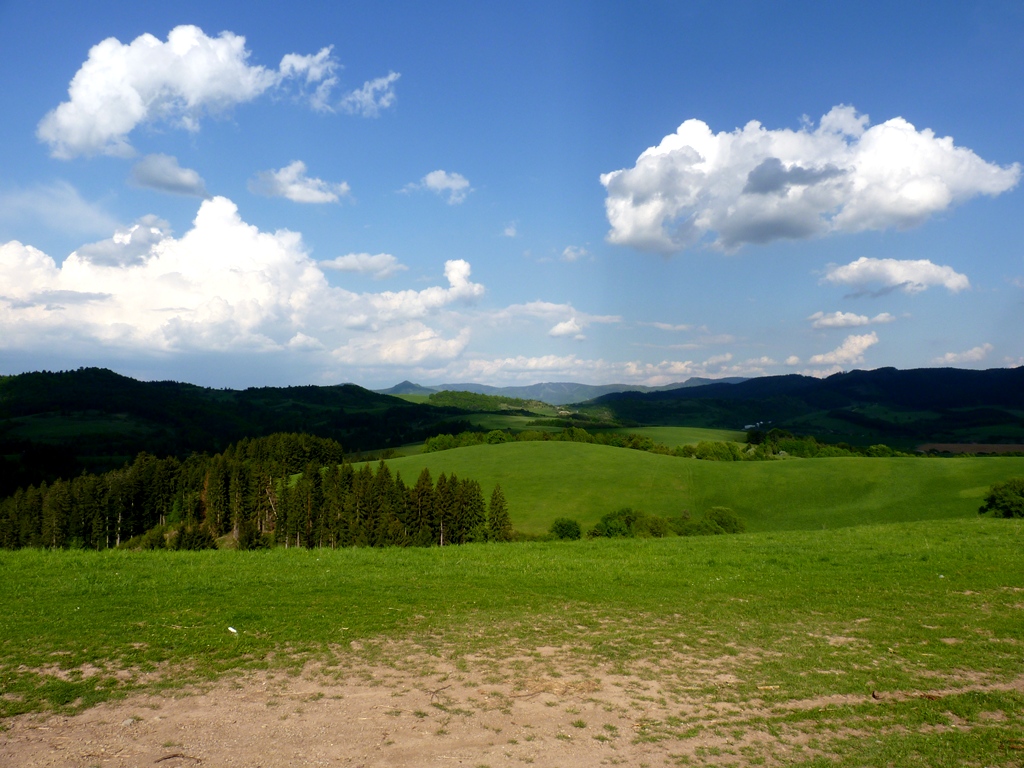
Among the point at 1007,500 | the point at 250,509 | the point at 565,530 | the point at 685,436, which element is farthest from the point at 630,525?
the point at 685,436

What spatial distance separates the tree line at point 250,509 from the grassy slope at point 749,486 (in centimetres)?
1021

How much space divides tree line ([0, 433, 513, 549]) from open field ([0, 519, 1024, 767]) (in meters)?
47.4

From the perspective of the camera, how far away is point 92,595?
14.9m

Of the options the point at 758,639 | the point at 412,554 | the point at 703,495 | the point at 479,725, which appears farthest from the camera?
the point at 703,495

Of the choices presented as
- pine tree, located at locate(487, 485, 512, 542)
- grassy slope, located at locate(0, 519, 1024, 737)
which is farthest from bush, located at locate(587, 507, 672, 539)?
grassy slope, located at locate(0, 519, 1024, 737)

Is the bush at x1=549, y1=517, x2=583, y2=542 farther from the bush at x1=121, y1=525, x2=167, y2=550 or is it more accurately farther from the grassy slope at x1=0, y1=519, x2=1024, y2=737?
the bush at x1=121, y1=525, x2=167, y2=550

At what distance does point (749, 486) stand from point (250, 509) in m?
71.5

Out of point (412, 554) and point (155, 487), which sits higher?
point (412, 554)

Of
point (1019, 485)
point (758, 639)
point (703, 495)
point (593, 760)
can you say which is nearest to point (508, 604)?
point (758, 639)

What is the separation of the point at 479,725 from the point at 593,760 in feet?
5.68

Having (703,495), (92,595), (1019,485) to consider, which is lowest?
(703,495)

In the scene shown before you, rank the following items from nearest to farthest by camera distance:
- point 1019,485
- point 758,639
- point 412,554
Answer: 1. point 758,639
2. point 412,554
3. point 1019,485

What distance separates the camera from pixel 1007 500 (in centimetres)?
4812

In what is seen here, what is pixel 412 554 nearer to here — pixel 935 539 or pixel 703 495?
pixel 935 539
